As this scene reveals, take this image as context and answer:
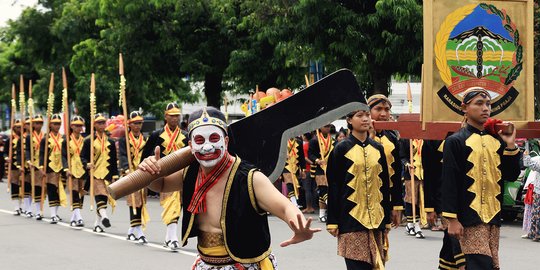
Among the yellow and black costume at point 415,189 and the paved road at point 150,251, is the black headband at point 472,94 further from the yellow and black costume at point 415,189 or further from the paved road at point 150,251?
the yellow and black costume at point 415,189

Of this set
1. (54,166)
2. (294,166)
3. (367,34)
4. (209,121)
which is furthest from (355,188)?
(367,34)

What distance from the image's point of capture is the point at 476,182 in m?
Answer: 8.06

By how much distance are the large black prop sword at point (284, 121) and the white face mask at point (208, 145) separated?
159mm

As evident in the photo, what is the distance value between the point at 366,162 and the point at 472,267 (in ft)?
4.71

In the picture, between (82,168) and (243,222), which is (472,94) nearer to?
(243,222)

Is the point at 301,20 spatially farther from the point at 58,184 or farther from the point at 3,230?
the point at 3,230

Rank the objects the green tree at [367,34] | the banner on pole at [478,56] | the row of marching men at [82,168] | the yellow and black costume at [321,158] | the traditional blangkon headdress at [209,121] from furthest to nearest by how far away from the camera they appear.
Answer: the green tree at [367,34] < the yellow and black costume at [321,158] < the row of marching men at [82,168] < the banner on pole at [478,56] < the traditional blangkon headdress at [209,121]

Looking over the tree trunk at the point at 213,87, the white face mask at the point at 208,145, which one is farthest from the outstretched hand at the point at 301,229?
the tree trunk at the point at 213,87

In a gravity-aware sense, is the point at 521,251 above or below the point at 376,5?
below

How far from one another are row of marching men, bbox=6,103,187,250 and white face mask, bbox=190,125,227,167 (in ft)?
24.6

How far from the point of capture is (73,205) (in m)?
17.6

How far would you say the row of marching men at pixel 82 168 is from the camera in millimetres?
14047

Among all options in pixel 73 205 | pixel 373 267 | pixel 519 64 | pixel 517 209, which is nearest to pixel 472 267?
pixel 373 267

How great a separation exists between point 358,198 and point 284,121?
293 centimetres
